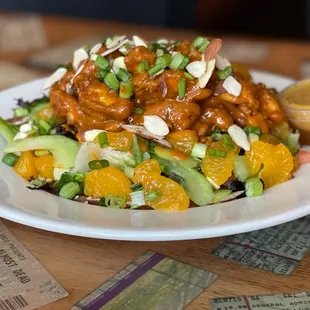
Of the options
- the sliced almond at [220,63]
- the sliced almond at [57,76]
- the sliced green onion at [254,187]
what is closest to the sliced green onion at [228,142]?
the sliced green onion at [254,187]

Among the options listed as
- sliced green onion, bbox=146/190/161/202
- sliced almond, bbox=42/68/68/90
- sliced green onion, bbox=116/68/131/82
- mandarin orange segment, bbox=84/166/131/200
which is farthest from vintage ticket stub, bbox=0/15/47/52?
sliced green onion, bbox=146/190/161/202

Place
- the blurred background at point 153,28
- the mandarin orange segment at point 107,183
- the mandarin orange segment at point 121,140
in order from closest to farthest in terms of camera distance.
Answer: the mandarin orange segment at point 107,183 < the mandarin orange segment at point 121,140 < the blurred background at point 153,28

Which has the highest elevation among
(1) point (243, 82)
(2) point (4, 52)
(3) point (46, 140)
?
(1) point (243, 82)

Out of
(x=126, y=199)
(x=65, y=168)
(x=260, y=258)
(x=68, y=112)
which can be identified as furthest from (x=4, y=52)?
(x=260, y=258)

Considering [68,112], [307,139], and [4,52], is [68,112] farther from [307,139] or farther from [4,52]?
[4,52]

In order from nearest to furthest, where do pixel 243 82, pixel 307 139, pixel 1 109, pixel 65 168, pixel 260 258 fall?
pixel 260 258 → pixel 65 168 → pixel 243 82 → pixel 307 139 → pixel 1 109

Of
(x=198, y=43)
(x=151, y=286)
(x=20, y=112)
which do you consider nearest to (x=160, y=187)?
(x=151, y=286)

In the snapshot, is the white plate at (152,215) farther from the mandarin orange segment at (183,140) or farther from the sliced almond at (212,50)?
the sliced almond at (212,50)

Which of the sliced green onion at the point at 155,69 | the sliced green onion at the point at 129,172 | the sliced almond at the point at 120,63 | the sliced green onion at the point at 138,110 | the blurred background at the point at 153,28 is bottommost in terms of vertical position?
the blurred background at the point at 153,28
